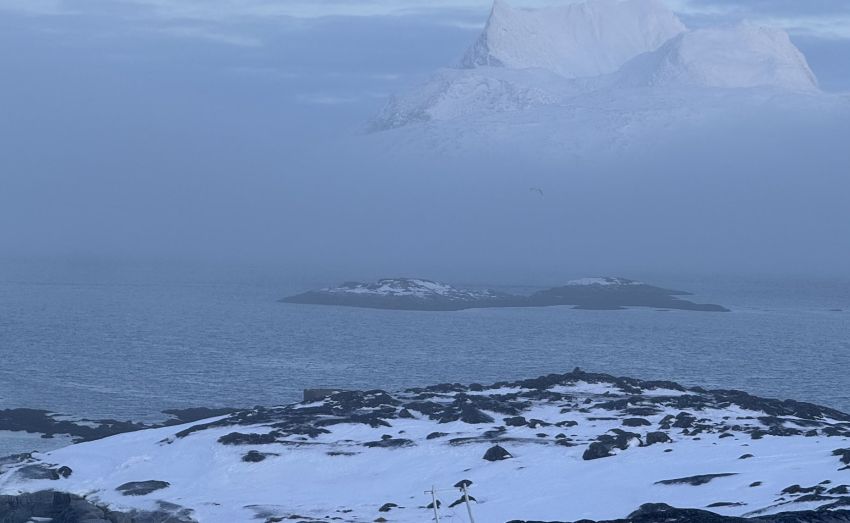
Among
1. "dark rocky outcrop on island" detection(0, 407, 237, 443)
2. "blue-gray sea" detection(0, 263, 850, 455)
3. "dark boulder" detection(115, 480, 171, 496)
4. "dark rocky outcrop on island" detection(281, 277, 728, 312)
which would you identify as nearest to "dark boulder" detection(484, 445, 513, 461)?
"dark boulder" detection(115, 480, 171, 496)

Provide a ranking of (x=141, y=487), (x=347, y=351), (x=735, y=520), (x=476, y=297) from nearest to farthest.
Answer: (x=735, y=520)
(x=141, y=487)
(x=347, y=351)
(x=476, y=297)

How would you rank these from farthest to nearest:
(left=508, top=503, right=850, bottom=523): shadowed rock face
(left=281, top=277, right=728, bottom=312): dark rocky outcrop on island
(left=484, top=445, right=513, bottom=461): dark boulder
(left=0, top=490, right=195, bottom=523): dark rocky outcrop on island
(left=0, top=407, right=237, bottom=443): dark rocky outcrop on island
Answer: (left=281, top=277, right=728, bottom=312): dark rocky outcrop on island, (left=0, top=407, right=237, bottom=443): dark rocky outcrop on island, (left=484, top=445, right=513, bottom=461): dark boulder, (left=0, top=490, right=195, bottom=523): dark rocky outcrop on island, (left=508, top=503, right=850, bottom=523): shadowed rock face

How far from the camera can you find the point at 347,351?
105 m

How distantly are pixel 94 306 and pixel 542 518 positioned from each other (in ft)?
451

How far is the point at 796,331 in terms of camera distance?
A: 13588 cm

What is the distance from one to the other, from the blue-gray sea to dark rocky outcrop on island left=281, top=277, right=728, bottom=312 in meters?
6.21

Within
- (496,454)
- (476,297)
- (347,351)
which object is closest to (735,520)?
(496,454)

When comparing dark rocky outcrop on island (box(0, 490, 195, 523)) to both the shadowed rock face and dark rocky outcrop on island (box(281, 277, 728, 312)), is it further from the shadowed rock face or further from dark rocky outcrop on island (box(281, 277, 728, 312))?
dark rocky outcrop on island (box(281, 277, 728, 312))

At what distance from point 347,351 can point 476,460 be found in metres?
64.5

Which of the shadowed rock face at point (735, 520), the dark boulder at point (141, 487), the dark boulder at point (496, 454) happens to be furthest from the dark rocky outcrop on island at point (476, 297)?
A: the shadowed rock face at point (735, 520)

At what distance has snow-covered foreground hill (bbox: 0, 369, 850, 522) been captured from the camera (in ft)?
112

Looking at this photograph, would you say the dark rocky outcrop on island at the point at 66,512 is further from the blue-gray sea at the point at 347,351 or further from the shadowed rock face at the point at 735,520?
the shadowed rock face at the point at 735,520

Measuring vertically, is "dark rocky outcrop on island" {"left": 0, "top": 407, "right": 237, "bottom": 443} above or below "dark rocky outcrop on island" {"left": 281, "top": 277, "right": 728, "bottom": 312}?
A: below

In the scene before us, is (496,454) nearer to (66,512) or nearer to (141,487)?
(141,487)
